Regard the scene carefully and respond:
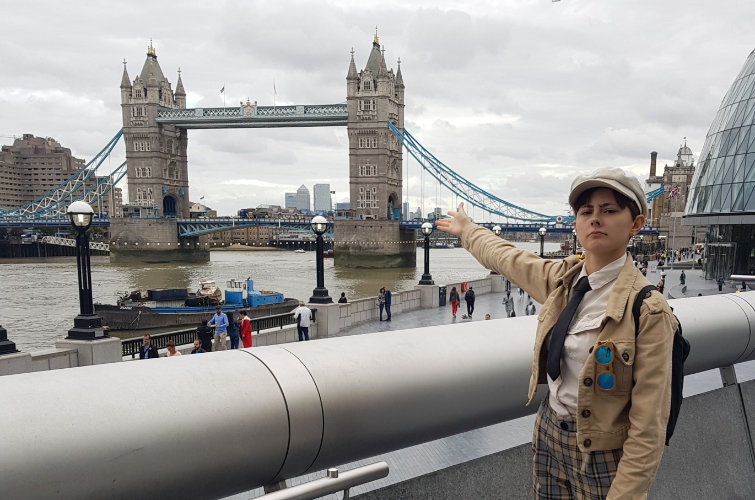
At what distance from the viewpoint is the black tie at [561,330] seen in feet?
4.26

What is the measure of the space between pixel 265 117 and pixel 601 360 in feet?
211

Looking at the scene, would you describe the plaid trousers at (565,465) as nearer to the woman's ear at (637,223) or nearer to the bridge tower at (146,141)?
the woman's ear at (637,223)

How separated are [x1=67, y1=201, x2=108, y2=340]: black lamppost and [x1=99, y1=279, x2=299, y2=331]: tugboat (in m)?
9.90

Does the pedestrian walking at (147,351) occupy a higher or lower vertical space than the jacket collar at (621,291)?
lower

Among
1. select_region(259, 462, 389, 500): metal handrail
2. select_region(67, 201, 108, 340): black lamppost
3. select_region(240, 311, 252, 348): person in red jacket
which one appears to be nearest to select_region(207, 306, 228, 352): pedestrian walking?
select_region(240, 311, 252, 348): person in red jacket

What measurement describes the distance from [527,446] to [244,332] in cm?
844

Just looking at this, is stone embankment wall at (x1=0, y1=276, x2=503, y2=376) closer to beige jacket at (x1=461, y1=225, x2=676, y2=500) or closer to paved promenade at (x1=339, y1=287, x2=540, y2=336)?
paved promenade at (x1=339, y1=287, x2=540, y2=336)

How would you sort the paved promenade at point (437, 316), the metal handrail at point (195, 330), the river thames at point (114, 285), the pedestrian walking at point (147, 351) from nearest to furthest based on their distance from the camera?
the pedestrian walking at point (147, 351)
the metal handrail at point (195, 330)
the paved promenade at point (437, 316)
the river thames at point (114, 285)

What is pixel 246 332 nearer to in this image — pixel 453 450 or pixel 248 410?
pixel 453 450

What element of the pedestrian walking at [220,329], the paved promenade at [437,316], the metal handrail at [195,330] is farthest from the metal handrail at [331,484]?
the paved promenade at [437,316]

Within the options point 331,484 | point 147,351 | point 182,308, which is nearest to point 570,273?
point 331,484

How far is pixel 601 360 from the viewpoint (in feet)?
3.87

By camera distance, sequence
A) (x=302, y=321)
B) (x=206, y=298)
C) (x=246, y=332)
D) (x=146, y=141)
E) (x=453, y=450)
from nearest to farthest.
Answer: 1. (x=453, y=450)
2. (x=246, y=332)
3. (x=302, y=321)
4. (x=206, y=298)
5. (x=146, y=141)

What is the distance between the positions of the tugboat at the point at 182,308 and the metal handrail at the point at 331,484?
18.4 m
